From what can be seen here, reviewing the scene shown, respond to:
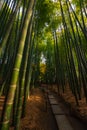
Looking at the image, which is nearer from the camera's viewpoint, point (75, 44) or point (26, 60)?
point (26, 60)

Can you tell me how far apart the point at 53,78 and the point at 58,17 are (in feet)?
38.1

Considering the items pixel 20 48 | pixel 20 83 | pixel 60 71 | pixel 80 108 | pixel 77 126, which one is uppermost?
pixel 60 71

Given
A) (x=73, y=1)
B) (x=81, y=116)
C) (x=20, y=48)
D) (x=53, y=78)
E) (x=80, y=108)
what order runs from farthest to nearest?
(x=53, y=78), (x=73, y=1), (x=80, y=108), (x=81, y=116), (x=20, y=48)

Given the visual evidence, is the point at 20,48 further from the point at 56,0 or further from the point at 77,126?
the point at 56,0

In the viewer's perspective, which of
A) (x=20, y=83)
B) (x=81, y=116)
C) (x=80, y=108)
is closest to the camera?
(x=20, y=83)

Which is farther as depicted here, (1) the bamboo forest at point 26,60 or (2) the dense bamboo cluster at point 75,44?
(2) the dense bamboo cluster at point 75,44

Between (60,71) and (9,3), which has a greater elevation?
(9,3)

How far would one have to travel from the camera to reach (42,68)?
21.2 meters

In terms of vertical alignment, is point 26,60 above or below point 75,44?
below

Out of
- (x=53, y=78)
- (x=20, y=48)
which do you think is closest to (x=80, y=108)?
(x=20, y=48)

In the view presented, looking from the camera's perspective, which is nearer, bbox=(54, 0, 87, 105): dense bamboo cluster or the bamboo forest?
the bamboo forest

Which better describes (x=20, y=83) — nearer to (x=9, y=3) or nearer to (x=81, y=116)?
(x=81, y=116)

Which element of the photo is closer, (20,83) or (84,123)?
(20,83)

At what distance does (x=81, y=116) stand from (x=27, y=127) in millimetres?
1664
